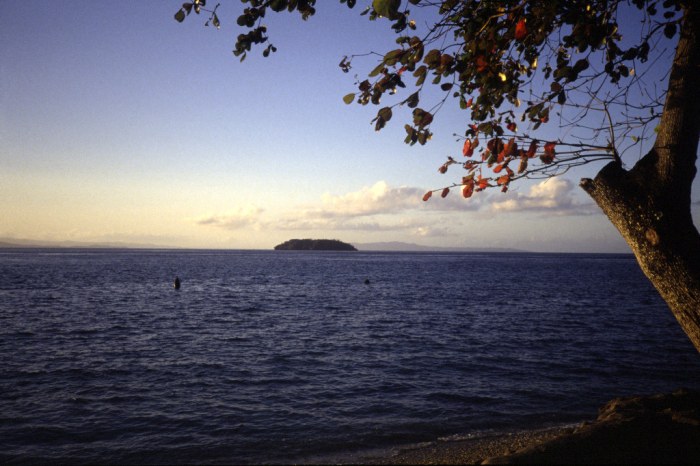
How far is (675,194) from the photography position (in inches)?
134

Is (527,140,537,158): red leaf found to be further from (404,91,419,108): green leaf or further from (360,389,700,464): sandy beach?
(360,389,700,464): sandy beach

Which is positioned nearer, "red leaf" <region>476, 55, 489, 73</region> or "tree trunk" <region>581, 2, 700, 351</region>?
"tree trunk" <region>581, 2, 700, 351</region>

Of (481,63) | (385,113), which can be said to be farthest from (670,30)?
(385,113)

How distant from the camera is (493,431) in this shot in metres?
10.2

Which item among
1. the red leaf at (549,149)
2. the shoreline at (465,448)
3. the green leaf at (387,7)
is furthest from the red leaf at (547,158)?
the shoreline at (465,448)

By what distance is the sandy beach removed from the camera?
5.43 metres

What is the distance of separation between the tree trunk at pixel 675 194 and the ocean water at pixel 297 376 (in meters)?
7.97

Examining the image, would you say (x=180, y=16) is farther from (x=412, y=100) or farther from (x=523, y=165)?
(x=523, y=165)

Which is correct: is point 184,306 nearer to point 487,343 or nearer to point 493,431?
point 487,343

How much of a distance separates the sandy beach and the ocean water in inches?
55.9

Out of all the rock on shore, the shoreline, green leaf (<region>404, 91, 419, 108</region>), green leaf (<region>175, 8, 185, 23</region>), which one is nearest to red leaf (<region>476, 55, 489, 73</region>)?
green leaf (<region>404, 91, 419, 108</region>)

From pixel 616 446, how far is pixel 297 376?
11.1 meters

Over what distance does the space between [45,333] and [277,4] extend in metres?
26.3

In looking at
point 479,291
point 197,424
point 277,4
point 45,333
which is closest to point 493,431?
point 197,424
